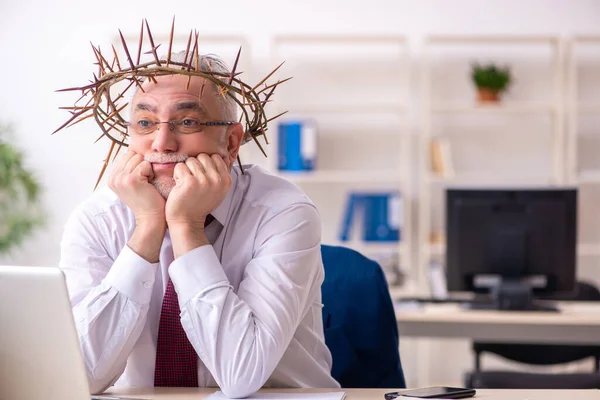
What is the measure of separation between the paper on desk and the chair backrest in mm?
482

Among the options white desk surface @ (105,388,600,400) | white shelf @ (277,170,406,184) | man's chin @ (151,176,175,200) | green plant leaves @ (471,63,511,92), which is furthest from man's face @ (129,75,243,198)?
green plant leaves @ (471,63,511,92)

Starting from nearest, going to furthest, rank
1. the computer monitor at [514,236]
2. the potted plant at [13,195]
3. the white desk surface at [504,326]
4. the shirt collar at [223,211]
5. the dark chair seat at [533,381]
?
the shirt collar at [223,211]
the dark chair seat at [533,381]
the white desk surface at [504,326]
the computer monitor at [514,236]
the potted plant at [13,195]

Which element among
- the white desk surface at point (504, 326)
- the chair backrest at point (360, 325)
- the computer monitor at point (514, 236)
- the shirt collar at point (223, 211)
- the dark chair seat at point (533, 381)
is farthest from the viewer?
the computer monitor at point (514, 236)

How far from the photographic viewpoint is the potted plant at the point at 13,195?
15.5 ft

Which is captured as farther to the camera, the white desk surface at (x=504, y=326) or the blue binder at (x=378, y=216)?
the blue binder at (x=378, y=216)

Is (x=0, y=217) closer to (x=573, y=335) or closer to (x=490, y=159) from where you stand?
(x=490, y=159)

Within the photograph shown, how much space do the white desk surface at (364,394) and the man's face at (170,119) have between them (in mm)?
389

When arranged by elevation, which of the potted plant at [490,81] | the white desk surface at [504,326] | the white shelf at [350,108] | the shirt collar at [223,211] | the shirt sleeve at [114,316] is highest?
the potted plant at [490,81]

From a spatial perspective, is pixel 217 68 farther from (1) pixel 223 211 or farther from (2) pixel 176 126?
(1) pixel 223 211

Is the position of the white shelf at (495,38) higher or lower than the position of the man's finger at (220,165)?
higher

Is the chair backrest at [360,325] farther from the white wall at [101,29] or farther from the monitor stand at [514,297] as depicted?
the white wall at [101,29]

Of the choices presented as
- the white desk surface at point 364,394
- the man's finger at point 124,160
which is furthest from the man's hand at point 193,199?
the white desk surface at point 364,394

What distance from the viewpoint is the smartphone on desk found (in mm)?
1448

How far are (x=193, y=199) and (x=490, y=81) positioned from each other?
3486 mm
